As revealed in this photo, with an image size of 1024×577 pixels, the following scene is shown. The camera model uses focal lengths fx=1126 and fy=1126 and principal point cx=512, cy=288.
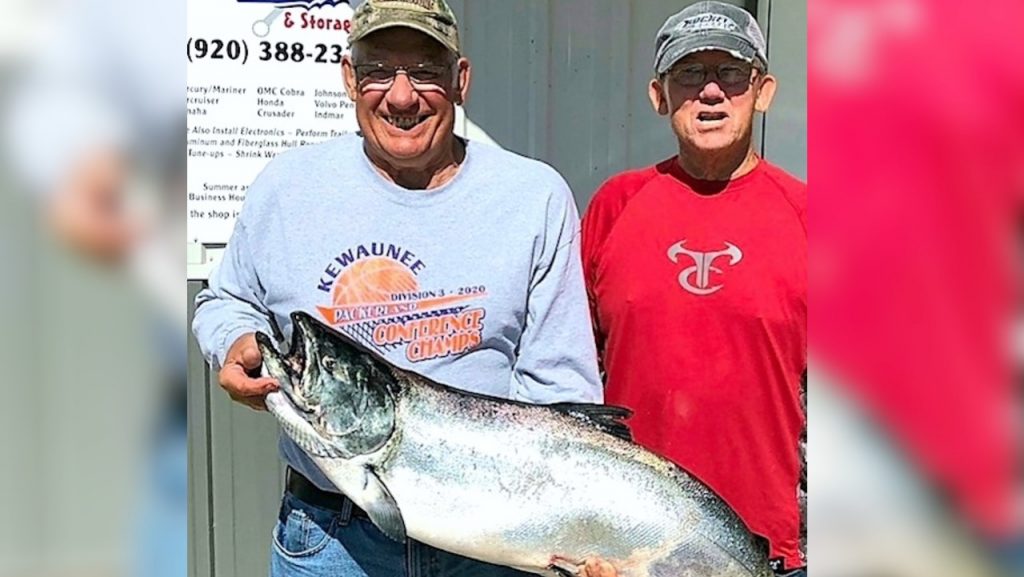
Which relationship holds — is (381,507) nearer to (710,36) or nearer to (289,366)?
(289,366)

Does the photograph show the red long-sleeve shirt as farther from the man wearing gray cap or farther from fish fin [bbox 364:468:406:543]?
fish fin [bbox 364:468:406:543]

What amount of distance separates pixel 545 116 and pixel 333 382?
1.69 meters

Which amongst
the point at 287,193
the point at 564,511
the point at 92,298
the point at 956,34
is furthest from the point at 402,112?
the point at 956,34

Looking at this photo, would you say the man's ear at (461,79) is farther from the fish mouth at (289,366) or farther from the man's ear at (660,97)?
the fish mouth at (289,366)

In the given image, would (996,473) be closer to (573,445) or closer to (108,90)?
(573,445)

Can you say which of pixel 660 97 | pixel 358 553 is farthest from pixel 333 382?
pixel 660 97

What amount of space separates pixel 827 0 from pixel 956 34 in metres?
0.18

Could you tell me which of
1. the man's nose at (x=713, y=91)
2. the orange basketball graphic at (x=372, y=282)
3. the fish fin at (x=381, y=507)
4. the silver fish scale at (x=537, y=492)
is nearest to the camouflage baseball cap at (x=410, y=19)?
the orange basketball graphic at (x=372, y=282)

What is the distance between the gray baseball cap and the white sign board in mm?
1061

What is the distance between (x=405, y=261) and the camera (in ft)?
6.87

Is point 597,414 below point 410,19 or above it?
below

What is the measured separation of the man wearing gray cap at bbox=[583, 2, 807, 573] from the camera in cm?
236

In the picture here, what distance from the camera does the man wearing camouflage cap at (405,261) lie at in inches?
82.4

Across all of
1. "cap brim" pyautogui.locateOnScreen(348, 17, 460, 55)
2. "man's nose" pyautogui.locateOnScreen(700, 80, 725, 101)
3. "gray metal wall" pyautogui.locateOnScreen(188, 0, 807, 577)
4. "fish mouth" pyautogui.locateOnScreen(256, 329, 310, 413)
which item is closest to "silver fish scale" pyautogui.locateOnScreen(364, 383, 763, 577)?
"fish mouth" pyautogui.locateOnScreen(256, 329, 310, 413)
